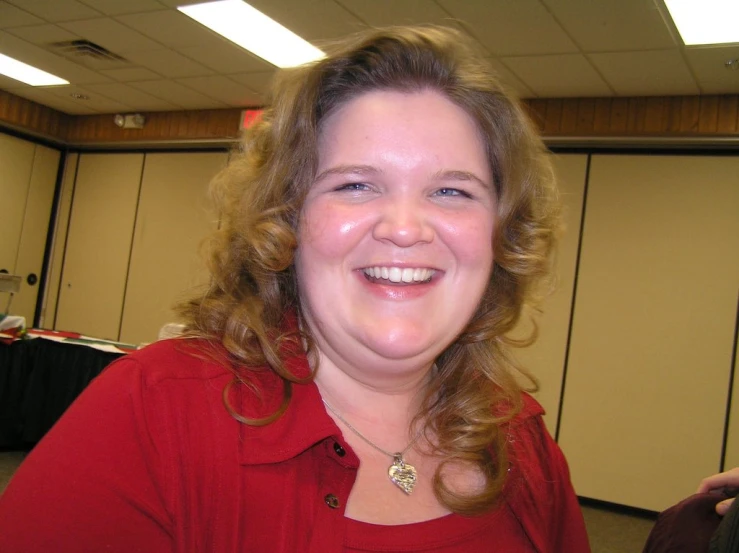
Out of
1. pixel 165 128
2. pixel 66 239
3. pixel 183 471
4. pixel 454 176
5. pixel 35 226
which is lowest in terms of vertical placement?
pixel 183 471

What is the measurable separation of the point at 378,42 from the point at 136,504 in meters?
0.91

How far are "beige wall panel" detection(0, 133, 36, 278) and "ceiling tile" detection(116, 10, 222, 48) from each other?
4087mm

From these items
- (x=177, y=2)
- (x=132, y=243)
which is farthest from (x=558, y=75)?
(x=132, y=243)

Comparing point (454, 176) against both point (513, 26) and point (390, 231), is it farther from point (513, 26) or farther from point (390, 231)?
point (513, 26)

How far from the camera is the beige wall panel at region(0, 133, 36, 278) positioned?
8383mm

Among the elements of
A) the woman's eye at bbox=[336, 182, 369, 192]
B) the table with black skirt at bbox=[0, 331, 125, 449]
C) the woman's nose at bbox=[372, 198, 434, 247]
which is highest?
the woman's eye at bbox=[336, 182, 369, 192]

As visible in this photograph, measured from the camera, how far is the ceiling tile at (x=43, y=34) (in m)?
5.61

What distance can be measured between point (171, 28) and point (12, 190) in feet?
15.2

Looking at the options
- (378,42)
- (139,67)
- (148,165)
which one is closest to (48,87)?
(148,165)

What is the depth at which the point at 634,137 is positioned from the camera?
219 inches

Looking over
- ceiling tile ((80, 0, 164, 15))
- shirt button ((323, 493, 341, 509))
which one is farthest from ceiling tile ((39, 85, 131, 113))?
shirt button ((323, 493, 341, 509))

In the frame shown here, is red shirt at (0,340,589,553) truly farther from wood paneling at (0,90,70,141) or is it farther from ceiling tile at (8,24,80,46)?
wood paneling at (0,90,70,141)

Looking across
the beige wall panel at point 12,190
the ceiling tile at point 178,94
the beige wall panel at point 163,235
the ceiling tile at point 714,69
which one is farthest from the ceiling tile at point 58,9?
the ceiling tile at point 714,69

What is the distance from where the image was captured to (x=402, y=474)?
123 centimetres
